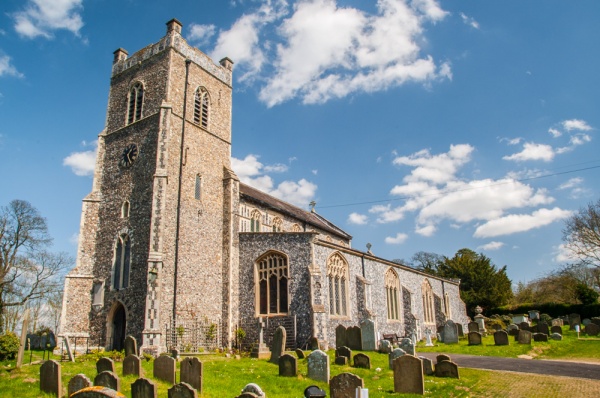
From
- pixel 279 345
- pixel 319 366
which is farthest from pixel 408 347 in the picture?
pixel 319 366

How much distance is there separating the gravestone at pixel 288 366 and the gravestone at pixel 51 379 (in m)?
5.30

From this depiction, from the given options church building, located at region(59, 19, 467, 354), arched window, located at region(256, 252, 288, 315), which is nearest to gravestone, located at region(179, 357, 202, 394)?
church building, located at region(59, 19, 467, 354)

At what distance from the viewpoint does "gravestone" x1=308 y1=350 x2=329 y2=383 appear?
11.4m

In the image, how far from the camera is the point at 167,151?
799 inches

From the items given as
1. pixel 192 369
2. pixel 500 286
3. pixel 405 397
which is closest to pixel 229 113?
pixel 192 369

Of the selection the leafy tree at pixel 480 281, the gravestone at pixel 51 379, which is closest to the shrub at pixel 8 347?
the gravestone at pixel 51 379

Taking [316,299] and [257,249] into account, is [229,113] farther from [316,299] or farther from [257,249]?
[316,299]

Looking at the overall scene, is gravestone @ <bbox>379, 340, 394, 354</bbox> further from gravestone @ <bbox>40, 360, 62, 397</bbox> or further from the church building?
gravestone @ <bbox>40, 360, 62, 397</bbox>

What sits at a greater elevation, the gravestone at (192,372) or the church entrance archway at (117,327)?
the church entrance archway at (117,327)

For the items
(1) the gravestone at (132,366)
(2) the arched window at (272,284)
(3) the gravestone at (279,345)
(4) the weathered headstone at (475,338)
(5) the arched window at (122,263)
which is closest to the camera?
(1) the gravestone at (132,366)

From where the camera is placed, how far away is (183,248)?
19.7 meters

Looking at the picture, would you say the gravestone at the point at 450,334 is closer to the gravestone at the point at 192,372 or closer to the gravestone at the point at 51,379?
the gravestone at the point at 192,372

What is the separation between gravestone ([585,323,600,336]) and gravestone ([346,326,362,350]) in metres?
16.0

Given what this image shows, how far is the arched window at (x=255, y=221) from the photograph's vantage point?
2439cm
